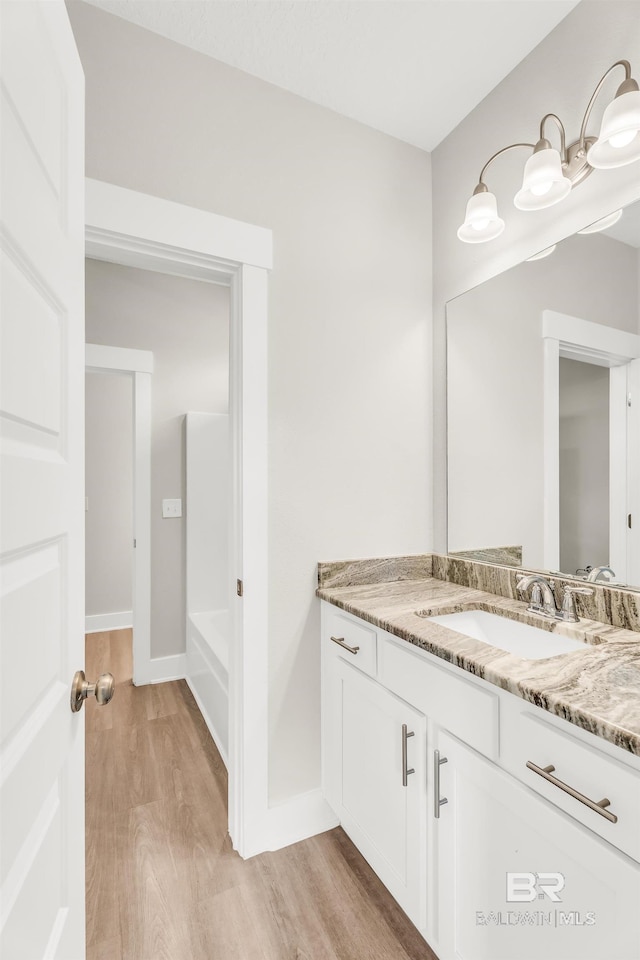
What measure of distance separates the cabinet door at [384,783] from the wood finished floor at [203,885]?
0.39 ft

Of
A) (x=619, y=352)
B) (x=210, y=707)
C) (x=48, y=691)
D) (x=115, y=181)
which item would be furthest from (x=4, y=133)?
(x=210, y=707)

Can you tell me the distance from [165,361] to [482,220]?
214 cm

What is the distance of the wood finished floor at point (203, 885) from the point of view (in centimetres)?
126

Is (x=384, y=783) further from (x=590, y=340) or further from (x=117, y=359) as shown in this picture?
(x=117, y=359)

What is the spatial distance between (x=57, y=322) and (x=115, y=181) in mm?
891

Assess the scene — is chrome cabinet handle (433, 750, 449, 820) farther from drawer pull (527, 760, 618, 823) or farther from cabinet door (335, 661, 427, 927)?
drawer pull (527, 760, 618, 823)

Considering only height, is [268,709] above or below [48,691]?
below

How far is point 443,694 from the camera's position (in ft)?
3.71

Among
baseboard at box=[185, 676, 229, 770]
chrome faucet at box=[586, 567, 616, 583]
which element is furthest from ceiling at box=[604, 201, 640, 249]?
baseboard at box=[185, 676, 229, 770]

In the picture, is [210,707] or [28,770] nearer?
[28,770]

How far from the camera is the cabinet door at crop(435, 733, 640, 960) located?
0.77m

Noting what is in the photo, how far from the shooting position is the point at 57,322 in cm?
78

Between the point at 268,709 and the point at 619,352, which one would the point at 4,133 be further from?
the point at 268,709

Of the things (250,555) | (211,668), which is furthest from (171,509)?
(250,555)
